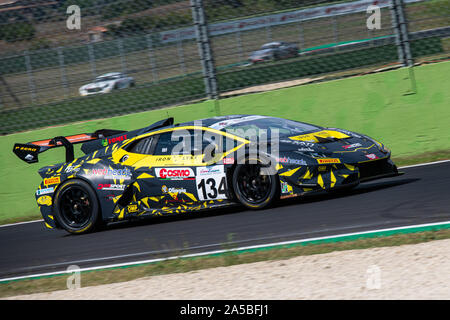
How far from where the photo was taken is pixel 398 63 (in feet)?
35.3

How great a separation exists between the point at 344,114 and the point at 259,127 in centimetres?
262

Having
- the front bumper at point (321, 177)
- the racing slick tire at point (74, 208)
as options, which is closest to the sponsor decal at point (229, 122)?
the front bumper at point (321, 177)

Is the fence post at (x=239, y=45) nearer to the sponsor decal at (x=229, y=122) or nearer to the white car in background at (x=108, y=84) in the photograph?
the white car in background at (x=108, y=84)

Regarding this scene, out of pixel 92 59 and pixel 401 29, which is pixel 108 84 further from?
pixel 401 29

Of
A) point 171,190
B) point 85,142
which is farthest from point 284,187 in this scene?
point 85,142

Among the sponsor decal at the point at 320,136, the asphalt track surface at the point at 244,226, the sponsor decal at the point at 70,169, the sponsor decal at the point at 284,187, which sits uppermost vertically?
the sponsor decal at the point at 70,169

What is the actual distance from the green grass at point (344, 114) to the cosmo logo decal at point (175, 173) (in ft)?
8.75

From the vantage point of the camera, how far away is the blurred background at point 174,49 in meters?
10.9

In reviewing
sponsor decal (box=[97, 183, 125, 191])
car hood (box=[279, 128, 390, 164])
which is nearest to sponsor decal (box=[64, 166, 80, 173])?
sponsor decal (box=[97, 183, 125, 191])

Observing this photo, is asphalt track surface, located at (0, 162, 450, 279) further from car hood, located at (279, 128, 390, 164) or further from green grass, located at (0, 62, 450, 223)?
green grass, located at (0, 62, 450, 223)

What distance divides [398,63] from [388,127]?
1074 millimetres

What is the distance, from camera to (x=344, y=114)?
10711 millimetres

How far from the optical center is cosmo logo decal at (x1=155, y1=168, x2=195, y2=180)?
27.4 feet
